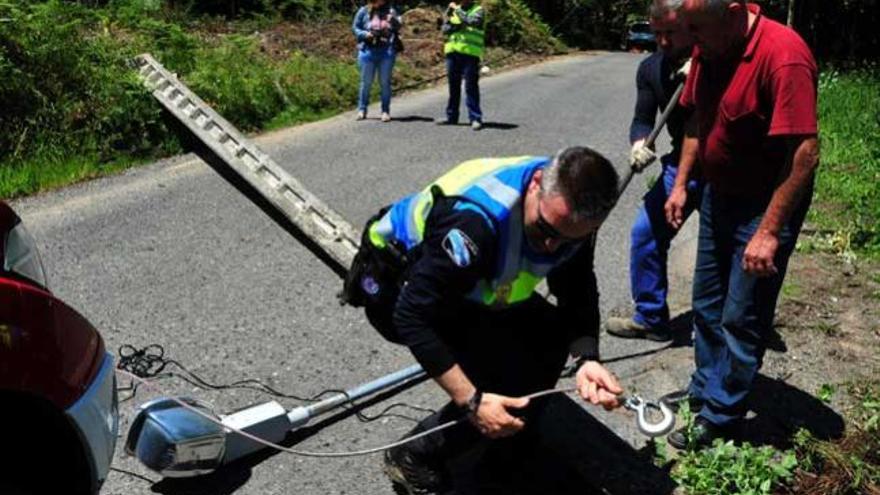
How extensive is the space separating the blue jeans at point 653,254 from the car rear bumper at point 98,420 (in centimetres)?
298

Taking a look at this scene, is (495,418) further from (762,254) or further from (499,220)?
(762,254)

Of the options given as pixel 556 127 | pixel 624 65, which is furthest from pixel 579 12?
pixel 556 127

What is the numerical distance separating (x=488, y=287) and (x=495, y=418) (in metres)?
0.45

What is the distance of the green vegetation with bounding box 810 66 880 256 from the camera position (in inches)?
261

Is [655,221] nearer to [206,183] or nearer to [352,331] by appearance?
[352,331]

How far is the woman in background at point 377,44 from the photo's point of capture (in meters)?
11.4

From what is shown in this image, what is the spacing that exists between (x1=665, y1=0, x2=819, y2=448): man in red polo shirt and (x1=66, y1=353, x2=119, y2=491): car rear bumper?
7.45 ft

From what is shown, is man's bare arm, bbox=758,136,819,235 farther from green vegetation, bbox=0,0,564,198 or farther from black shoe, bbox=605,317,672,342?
green vegetation, bbox=0,0,564,198

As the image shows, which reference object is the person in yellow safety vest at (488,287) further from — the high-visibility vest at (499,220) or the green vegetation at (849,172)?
the green vegetation at (849,172)

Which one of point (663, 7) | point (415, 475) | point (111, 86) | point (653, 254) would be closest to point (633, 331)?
point (653, 254)

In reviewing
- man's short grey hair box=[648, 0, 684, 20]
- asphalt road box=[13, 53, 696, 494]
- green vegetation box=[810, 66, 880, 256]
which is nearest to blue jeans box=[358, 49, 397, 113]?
asphalt road box=[13, 53, 696, 494]

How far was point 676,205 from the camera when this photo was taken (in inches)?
168

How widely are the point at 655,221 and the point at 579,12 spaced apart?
90.5 ft

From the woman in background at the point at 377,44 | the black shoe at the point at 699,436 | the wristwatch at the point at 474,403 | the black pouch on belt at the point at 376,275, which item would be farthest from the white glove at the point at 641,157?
the woman in background at the point at 377,44
